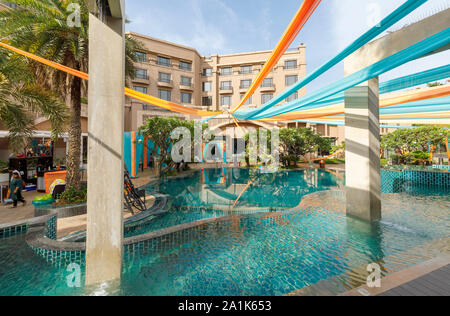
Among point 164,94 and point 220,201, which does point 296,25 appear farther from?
point 164,94

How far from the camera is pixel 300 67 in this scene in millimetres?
23484

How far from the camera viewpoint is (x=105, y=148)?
2.33 meters

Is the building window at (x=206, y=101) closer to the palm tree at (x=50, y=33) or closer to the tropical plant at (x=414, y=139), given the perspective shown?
the tropical plant at (x=414, y=139)

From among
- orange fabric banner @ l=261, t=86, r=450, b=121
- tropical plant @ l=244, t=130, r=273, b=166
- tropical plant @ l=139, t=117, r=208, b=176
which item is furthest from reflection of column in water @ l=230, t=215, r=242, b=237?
tropical plant @ l=244, t=130, r=273, b=166

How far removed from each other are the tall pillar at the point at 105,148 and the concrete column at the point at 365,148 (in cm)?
465

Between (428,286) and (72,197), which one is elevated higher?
(72,197)

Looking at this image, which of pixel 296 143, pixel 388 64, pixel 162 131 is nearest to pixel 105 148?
pixel 388 64

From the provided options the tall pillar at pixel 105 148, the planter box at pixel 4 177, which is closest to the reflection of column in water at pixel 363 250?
the tall pillar at pixel 105 148

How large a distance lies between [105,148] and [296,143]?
1490 cm

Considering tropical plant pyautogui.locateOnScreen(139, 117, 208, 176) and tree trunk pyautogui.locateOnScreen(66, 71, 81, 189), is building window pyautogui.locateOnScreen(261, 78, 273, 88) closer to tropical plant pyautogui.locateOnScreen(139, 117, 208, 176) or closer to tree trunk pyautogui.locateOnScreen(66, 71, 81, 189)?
tropical plant pyautogui.locateOnScreen(139, 117, 208, 176)

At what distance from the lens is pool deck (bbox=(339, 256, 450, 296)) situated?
79.2 inches

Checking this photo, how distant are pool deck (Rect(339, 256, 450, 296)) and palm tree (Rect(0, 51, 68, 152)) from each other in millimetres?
7637
